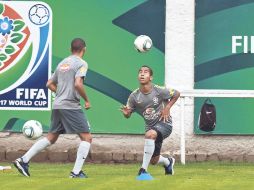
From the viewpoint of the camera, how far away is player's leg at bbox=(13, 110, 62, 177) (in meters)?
14.3

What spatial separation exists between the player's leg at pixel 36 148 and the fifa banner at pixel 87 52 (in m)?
4.70

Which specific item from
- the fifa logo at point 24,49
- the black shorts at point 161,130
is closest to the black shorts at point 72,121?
the black shorts at point 161,130

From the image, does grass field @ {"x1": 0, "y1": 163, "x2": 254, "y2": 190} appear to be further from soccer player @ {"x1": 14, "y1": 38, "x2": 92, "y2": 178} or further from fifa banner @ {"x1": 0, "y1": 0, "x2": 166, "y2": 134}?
fifa banner @ {"x1": 0, "y1": 0, "x2": 166, "y2": 134}

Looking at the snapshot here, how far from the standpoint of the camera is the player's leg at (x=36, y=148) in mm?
14320

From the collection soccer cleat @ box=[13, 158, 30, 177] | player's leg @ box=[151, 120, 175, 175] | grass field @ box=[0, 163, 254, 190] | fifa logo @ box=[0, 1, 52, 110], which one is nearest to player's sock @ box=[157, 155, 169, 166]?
player's leg @ box=[151, 120, 175, 175]

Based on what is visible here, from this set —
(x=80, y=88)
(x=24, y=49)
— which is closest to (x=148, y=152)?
(x=80, y=88)

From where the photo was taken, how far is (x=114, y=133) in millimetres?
19266

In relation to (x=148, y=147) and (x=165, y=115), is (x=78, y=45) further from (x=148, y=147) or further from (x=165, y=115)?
(x=148, y=147)

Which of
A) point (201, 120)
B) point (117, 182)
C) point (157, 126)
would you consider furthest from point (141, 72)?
point (201, 120)

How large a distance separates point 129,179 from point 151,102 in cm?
140

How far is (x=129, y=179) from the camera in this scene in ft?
45.0

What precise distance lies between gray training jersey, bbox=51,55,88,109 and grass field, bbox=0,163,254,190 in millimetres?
1070

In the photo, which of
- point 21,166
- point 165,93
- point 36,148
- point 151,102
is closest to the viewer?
point 21,166

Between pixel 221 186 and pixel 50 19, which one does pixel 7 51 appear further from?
pixel 221 186
